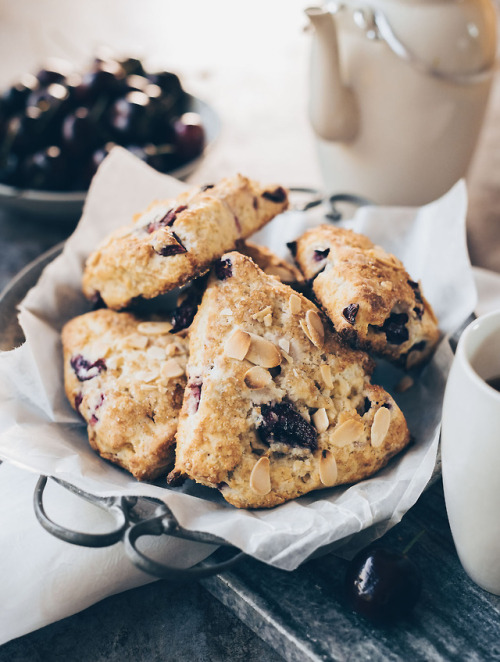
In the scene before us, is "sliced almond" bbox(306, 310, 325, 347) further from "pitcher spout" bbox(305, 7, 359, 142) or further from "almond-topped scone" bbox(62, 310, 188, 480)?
"pitcher spout" bbox(305, 7, 359, 142)

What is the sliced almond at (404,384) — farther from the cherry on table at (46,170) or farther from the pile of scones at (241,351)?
the cherry on table at (46,170)

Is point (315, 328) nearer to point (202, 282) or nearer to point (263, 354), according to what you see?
point (263, 354)

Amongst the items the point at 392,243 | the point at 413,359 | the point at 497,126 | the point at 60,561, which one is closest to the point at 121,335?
the point at 60,561

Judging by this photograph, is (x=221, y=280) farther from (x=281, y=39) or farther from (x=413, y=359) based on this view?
(x=281, y=39)

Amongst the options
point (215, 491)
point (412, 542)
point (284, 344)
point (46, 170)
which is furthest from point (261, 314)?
point (46, 170)

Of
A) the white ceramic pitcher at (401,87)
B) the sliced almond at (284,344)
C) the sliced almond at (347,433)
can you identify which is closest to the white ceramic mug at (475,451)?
the sliced almond at (347,433)

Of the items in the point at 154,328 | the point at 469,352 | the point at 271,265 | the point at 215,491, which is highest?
the point at 469,352

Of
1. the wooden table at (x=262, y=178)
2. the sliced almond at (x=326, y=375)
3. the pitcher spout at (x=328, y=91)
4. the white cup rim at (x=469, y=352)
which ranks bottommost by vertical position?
the wooden table at (x=262, y=178)

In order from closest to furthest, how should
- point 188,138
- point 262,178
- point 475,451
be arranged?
point 475,451 → point 188,138 → point 262,178
